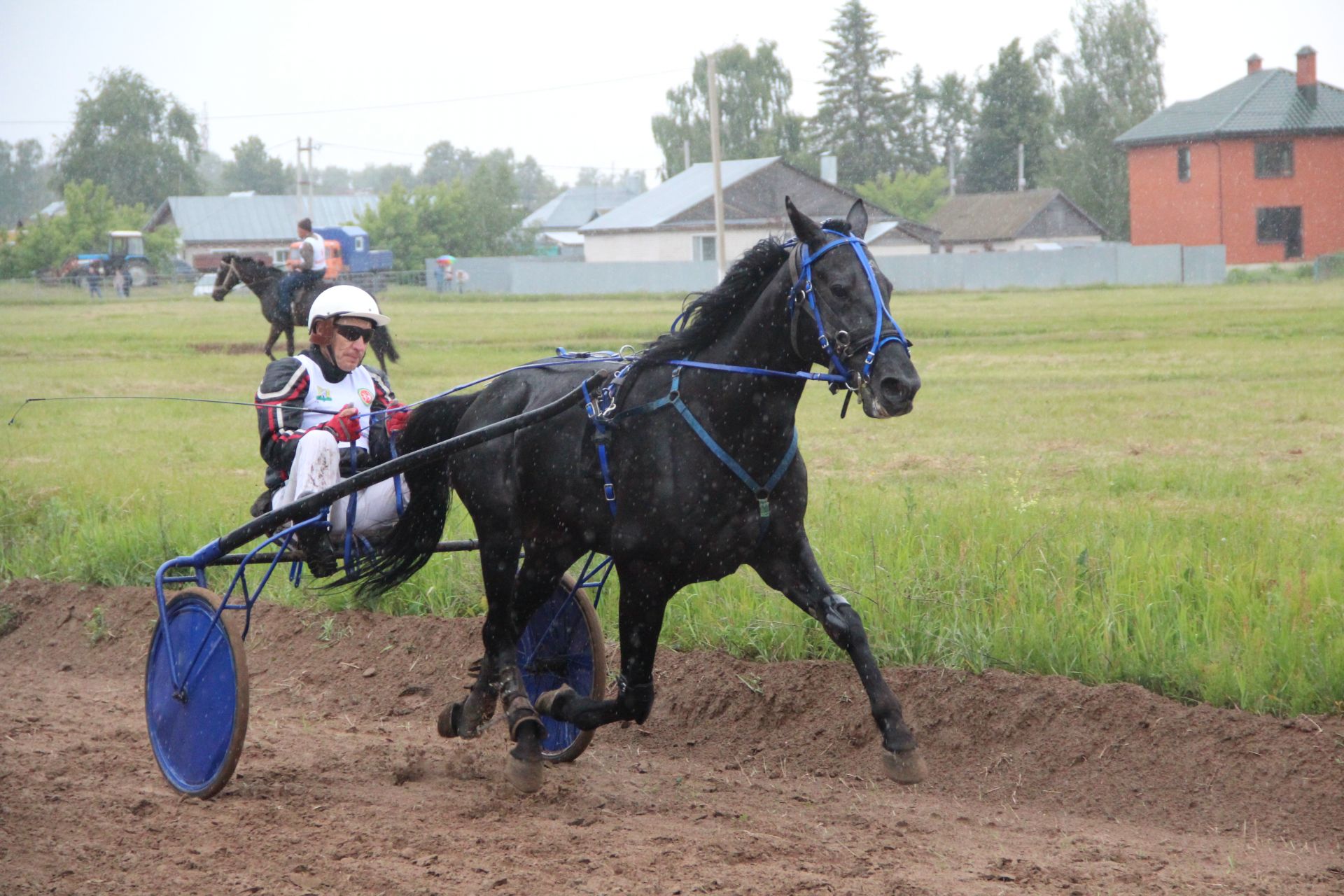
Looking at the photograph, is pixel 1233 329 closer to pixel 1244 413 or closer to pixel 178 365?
pixel 1244 413

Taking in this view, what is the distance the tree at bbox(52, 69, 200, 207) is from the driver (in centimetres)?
7268

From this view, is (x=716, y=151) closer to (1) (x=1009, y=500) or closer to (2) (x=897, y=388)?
(1) (x=1009, y=500)

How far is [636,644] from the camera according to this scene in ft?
15.7

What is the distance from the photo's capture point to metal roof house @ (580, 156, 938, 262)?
49.6 m

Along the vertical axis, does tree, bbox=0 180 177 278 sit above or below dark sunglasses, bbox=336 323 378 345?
above

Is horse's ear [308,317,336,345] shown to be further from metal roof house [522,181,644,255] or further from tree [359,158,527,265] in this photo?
metal roof house [522,181,644,255]

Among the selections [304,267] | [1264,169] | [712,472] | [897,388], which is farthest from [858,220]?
[1264,169]

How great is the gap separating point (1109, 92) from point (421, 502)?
66565mm

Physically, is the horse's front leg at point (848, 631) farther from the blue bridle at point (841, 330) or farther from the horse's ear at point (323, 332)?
the horse's ear at point (323, 332)

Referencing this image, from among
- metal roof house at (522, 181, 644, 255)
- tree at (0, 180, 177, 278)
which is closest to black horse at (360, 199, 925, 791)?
tree at (0, 180, 177, 278)

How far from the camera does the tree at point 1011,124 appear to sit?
6638cm

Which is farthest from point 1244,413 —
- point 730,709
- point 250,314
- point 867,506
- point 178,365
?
point 250,314

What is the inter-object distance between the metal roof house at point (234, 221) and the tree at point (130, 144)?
2.46 meters

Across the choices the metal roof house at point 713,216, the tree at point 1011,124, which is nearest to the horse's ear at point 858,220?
the metal roof house at point 713,216
